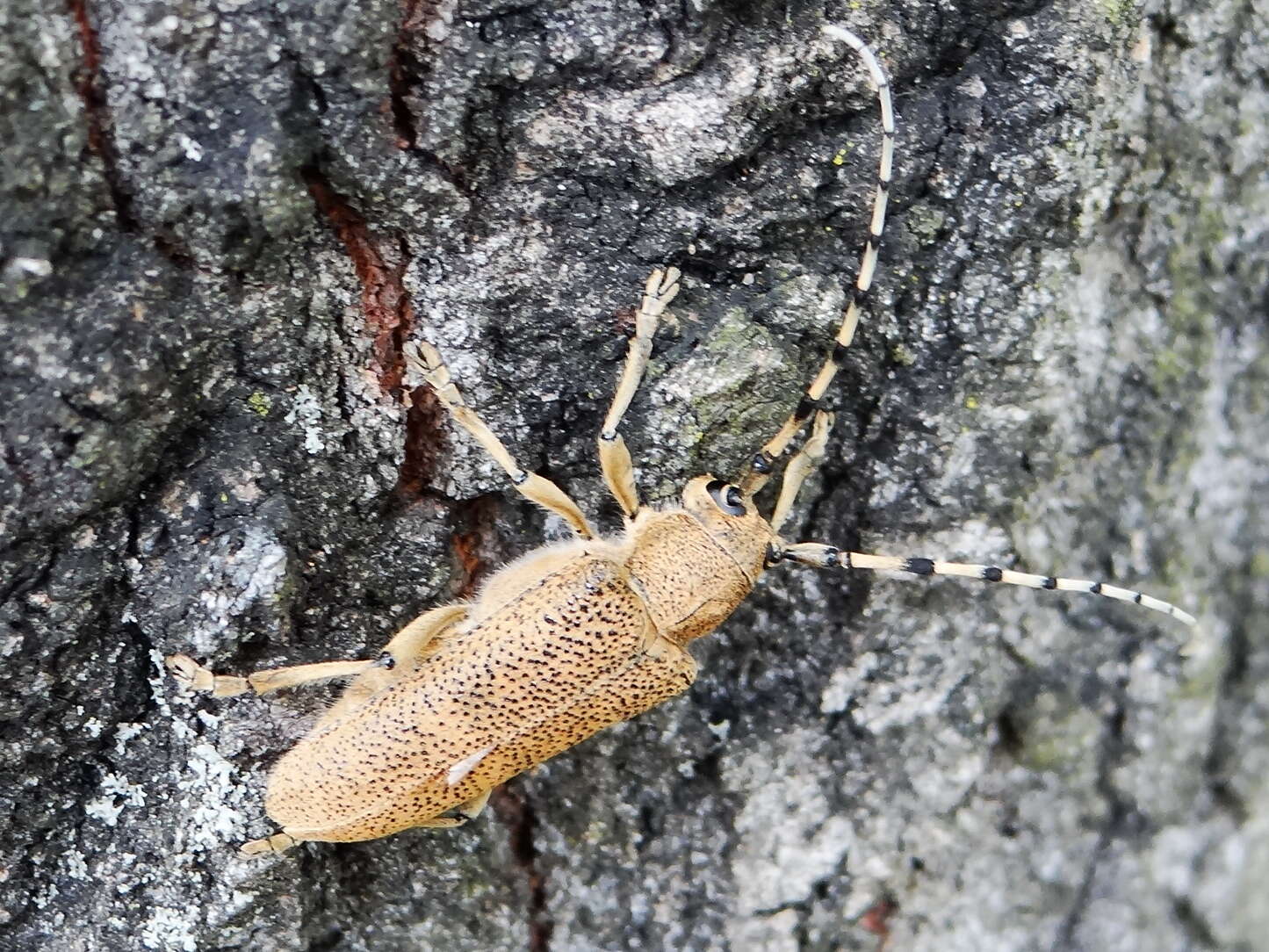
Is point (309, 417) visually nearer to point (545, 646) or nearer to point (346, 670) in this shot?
point (346, 670)

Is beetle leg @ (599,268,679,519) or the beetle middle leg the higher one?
beetle leg @ (599,268,679,519)

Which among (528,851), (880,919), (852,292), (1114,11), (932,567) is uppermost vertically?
(1114,11)

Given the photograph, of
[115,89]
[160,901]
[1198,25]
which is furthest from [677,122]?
[160,901]

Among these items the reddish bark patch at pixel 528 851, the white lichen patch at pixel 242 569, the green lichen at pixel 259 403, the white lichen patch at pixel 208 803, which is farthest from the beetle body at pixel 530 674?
the green lichen at pixel 259 403

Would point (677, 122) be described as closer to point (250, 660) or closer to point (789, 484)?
point (789, 484)

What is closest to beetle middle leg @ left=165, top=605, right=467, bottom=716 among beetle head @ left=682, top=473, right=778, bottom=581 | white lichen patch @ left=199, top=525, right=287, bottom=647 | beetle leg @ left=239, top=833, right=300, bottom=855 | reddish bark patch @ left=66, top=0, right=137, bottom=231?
white lichen patch @ left=199, top=525, right=287, bottom=647

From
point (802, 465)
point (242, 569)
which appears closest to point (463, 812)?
point (242, 569)

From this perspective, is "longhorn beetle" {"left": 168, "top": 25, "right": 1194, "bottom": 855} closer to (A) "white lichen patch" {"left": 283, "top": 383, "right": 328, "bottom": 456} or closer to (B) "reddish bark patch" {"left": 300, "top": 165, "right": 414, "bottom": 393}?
(B) "reddish bark patch" {"left": 300, "top": 165, "right": 414, "bottom": 393}
